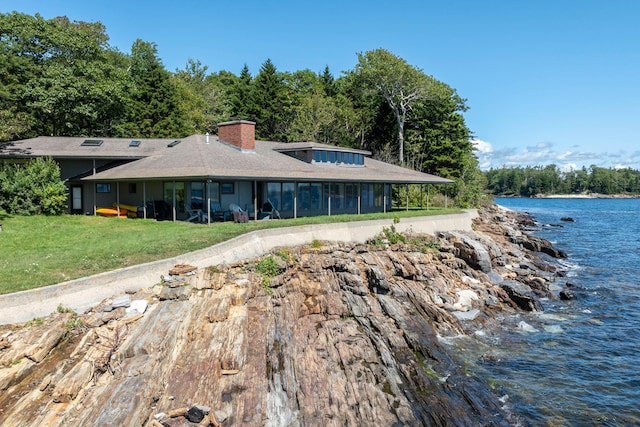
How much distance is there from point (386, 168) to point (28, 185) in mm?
23569

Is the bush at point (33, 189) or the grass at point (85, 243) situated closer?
the grass at point (85, 243)

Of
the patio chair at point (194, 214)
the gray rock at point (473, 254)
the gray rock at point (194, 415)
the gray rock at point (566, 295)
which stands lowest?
the gray rock at point (566, 295)

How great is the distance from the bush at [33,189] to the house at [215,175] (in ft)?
3.93

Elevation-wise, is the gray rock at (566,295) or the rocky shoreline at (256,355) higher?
the rocky shoreline at (256,355)

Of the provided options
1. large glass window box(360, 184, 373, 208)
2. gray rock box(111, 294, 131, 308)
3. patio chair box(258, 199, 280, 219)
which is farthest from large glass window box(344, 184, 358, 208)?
gray rock box(111, 294, 131, 308)

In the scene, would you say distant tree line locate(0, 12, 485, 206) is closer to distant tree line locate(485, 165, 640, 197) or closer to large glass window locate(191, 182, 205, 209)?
large glass window locate(191, 182, 205, 209)

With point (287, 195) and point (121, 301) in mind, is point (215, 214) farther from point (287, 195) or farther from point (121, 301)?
point (121, 301)

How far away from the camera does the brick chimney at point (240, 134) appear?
27.5 metres

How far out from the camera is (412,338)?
12852mm

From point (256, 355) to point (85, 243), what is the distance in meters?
10.1

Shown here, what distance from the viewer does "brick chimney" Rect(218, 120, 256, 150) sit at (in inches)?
1081

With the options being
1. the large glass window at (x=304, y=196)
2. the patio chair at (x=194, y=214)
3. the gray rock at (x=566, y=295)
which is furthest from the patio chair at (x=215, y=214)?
the gray rock at (x=566, y=295)

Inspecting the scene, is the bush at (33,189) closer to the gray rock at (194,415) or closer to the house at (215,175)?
the house at (215,175)

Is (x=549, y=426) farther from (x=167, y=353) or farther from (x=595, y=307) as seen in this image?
(x=595, y=307)
